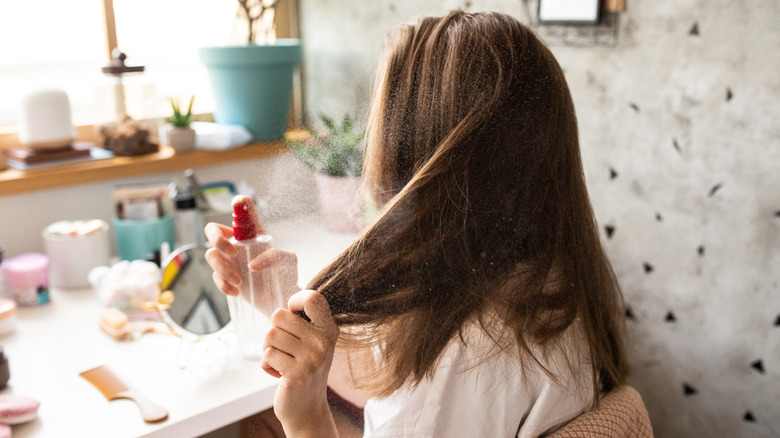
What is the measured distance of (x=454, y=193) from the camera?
1.69ft

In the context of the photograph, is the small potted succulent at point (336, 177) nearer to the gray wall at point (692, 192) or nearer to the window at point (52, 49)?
the gray wall at point (692, 192)

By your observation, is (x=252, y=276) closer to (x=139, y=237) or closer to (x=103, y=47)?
(x=139, y=237)

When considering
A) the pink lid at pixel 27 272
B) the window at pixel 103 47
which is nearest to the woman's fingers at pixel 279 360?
the pink lid at pixel 27 272

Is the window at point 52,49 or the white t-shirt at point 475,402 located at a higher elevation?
the window at point 52,49

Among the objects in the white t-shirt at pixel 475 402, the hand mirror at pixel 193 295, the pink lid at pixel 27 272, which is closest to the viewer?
the white t-shirt at pixel 475 402

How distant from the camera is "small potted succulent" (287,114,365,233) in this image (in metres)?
0.52

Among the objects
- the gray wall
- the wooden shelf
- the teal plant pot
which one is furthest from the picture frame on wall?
the wooden shelf

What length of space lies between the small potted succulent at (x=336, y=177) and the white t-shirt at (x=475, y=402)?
0.17m

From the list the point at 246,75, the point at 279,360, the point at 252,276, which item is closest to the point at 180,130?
the point at 246,75

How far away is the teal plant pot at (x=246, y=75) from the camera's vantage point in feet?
2.75

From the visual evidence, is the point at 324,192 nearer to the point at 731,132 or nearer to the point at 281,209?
the point at 281,209

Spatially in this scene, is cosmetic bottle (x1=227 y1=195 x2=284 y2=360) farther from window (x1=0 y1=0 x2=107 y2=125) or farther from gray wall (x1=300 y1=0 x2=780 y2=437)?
window (x1=0 y1=0 x2=107 y2=125)

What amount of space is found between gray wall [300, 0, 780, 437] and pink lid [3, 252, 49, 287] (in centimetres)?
62

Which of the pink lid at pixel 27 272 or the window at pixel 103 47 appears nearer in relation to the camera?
the pink lid at pixel 27 272
